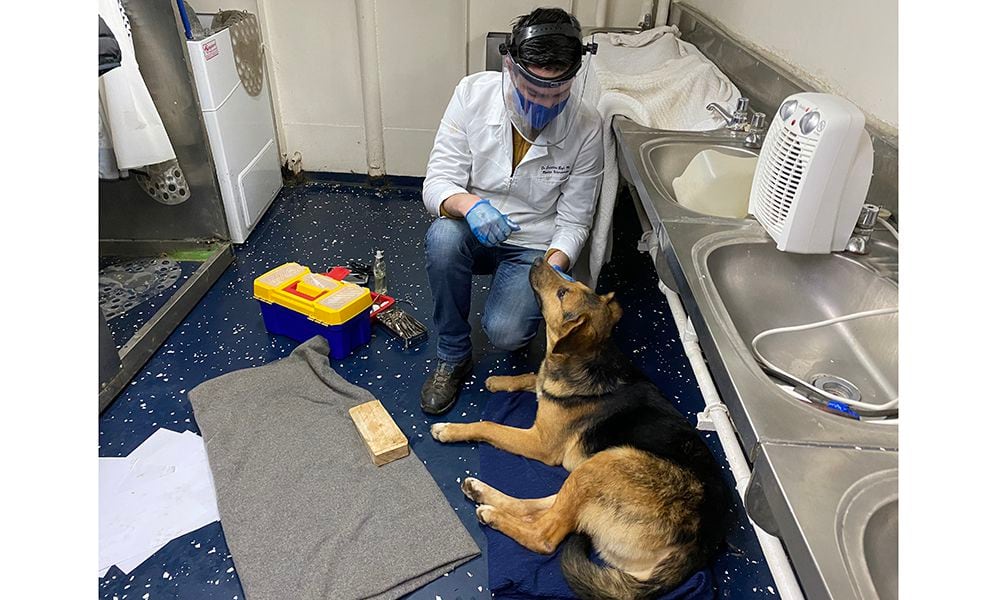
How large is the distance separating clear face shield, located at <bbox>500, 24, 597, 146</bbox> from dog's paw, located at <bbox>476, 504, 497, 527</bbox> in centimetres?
118

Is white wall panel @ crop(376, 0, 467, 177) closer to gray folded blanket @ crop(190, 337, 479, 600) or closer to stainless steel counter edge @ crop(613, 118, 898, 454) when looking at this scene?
gray folded blanket @ crop(190, 337, 479, 600)

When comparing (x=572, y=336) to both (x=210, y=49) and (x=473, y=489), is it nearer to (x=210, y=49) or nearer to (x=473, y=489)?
(x=473, y=489)

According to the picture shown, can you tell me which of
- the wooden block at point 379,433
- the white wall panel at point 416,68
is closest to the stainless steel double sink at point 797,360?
the wooden block at point 379,433

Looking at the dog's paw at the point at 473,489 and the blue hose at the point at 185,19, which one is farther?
the blue hose at the point at 185,19

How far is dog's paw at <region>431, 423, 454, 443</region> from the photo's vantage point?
1.94 meters

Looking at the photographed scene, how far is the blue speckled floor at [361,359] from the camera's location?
1.56m

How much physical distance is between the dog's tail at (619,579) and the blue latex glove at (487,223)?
1008 millimetres

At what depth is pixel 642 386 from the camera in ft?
5.80

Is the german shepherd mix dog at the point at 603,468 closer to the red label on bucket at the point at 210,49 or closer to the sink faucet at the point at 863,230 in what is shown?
the sink faucet at the point at 863,230

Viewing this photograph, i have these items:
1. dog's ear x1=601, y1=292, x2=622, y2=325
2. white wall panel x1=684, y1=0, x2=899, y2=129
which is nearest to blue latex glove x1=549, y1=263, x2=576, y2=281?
dog's ear x1=601, y1=292, x2=622, y2=325

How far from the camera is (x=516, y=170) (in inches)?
78.7

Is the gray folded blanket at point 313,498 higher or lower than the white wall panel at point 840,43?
lower

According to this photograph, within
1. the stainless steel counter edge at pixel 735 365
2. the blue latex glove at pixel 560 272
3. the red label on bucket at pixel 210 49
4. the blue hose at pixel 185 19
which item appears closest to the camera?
the stainless steel counter edge at pixel 735 365

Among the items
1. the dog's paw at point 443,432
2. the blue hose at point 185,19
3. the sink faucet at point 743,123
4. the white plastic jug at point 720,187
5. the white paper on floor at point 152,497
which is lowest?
the white paper on floor at point 152,497
